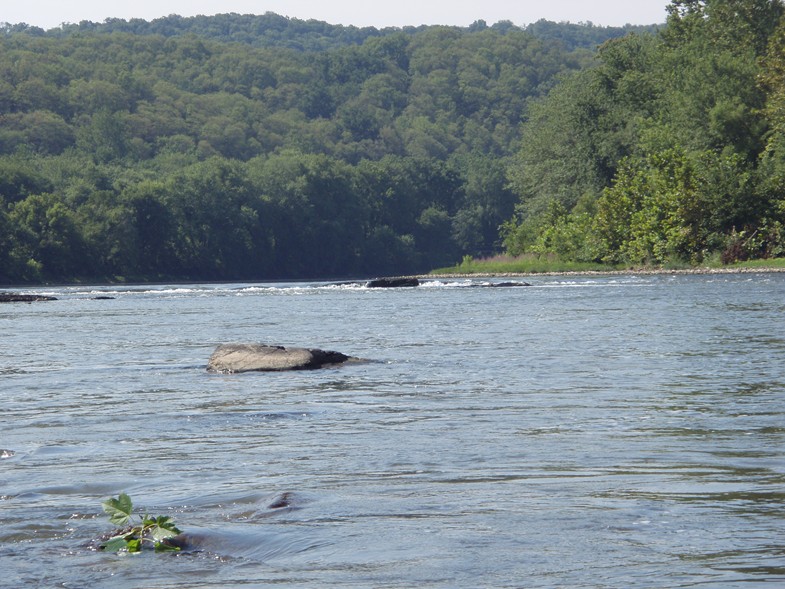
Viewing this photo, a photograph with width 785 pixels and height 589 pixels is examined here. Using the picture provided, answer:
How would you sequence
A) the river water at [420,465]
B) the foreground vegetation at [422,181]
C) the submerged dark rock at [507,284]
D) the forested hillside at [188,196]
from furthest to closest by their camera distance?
the forested hillside at [188,196], the foreground vegetation at [422,181], the submerged dark rock at [507,284], the river water at [420,465]

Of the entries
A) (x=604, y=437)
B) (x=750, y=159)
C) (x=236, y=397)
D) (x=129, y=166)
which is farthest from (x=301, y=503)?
(x=129, y=166)

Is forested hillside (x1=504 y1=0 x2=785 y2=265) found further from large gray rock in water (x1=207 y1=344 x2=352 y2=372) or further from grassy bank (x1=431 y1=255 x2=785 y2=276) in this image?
large gray rock in water (x1=207 y1=344 x2=352 y2=372)

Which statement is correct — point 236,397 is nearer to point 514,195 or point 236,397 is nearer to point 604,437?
point 604,437

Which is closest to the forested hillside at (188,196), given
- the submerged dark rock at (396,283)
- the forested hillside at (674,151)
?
the forested hillside at (674,151)

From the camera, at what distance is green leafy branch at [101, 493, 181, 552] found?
8711mm

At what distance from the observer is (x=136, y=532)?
8922mm

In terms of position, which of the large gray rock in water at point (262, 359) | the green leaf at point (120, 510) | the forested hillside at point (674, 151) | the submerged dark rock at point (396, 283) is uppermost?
the forested hillside at point (674, 151)

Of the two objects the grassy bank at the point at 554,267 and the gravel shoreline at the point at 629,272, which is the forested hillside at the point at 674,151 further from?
the gravel shoreline at the point at 629,272

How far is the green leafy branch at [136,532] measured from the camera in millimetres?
8711

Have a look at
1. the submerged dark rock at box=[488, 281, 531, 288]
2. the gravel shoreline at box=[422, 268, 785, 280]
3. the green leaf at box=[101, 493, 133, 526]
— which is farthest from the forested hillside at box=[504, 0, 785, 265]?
the green leaf at box=[101, 493, 133, 526]

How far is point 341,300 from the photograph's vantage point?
54875 millimetres

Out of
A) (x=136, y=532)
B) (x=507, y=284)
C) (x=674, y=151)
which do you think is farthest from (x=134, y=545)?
(x=674, y=151)

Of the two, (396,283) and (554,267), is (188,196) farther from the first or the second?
(396,283)

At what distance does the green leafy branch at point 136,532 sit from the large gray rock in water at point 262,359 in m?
12.8
